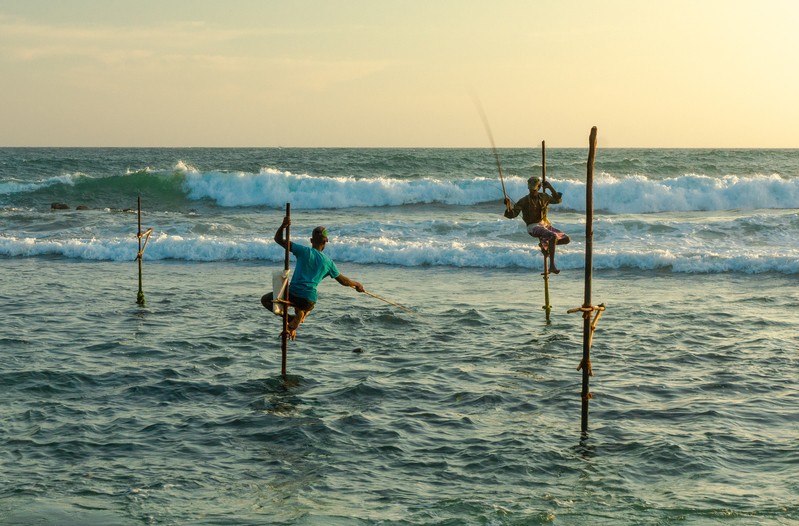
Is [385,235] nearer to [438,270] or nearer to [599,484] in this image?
[438,270]

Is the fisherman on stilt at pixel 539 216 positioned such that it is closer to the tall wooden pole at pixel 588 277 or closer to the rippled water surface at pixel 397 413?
the rippled water surface at pixel 397 413

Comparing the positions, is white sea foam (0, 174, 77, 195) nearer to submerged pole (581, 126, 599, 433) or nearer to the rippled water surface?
the rippled water surface

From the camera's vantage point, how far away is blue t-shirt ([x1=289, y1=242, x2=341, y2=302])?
36.5ft

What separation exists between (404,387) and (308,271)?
1792 mm

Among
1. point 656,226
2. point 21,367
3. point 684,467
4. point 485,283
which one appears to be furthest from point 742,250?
point 21,367

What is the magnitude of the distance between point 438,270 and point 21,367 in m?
11.4

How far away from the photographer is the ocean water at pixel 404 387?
773 centimetres

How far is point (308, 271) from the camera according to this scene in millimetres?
11219

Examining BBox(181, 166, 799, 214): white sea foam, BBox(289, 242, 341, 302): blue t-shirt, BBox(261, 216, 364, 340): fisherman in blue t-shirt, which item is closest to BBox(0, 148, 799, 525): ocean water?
BBox(261, 216, 364, 340): fisherman in blue t-shirt

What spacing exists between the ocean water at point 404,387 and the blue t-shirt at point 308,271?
1097 millimetres

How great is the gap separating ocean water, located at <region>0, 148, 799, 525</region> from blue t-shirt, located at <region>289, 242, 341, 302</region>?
1.10m

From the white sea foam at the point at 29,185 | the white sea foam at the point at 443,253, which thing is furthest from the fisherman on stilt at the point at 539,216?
the white sea foam at the point at 29,185

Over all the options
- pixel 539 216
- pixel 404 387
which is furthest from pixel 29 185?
pixel 404 387

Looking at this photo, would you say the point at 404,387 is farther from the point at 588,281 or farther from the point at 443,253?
the point at 443,253
